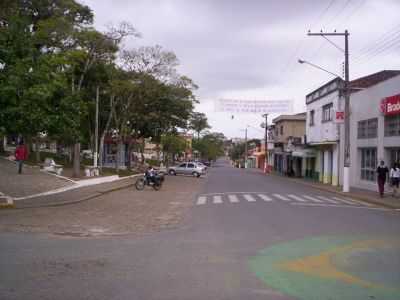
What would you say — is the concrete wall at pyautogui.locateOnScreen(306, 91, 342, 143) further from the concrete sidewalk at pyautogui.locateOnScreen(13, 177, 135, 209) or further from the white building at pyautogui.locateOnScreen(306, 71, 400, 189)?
the concrete sidewalk at pyautogui.locateOnScreen(13, 177, 135, 209)

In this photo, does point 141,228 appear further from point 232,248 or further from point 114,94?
point 114,94

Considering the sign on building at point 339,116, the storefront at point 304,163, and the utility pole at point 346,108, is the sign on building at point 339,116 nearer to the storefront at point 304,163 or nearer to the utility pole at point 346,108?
the utility pole at point 346,108

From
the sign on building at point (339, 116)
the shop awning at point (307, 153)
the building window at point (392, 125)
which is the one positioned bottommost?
the shop awning at point (307, 153)

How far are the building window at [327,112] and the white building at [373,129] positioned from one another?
10.4 ft

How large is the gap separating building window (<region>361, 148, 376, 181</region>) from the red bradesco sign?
4.12 meters

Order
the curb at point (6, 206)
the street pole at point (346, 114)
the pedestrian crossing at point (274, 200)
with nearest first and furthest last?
the curb at point (6, 206)
the pedestrian crossing at point (274, 200)
the street pole at point (346, 114)

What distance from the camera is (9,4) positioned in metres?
21.3

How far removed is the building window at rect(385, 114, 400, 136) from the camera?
30.9 metres

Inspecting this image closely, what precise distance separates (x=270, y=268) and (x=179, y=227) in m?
5.80

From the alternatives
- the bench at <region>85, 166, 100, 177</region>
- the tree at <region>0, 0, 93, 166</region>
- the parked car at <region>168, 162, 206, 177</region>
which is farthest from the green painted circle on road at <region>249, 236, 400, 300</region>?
the parked car at <region>168, 162, 206, 177</region>

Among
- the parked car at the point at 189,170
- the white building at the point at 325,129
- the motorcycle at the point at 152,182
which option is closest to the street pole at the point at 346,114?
the white building at the point at 325,129

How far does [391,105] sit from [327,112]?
16016mm

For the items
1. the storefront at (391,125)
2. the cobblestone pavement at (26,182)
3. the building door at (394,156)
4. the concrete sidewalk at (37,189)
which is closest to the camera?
the concrete sidewalk at (37,189)

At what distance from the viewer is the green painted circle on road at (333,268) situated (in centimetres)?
750
